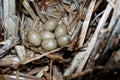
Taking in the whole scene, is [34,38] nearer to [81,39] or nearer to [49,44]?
[49,44]

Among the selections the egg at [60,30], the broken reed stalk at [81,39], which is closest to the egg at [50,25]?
the egg at [60,30]

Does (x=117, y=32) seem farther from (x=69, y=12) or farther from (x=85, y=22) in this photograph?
(x=69, y=12)

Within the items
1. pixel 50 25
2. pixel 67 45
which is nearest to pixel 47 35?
pixel 50 25

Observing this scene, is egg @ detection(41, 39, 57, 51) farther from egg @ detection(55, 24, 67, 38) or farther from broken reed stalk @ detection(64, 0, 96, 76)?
broken reed stalk @ detection(64, 0, 96, 76)

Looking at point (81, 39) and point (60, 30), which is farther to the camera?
point (60, 30)

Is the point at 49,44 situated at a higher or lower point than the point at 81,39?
lower

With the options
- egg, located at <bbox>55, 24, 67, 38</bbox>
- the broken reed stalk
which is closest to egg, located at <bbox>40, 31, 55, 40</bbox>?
egg, located at <bbox>55, 24, 67, 38</bbox>
